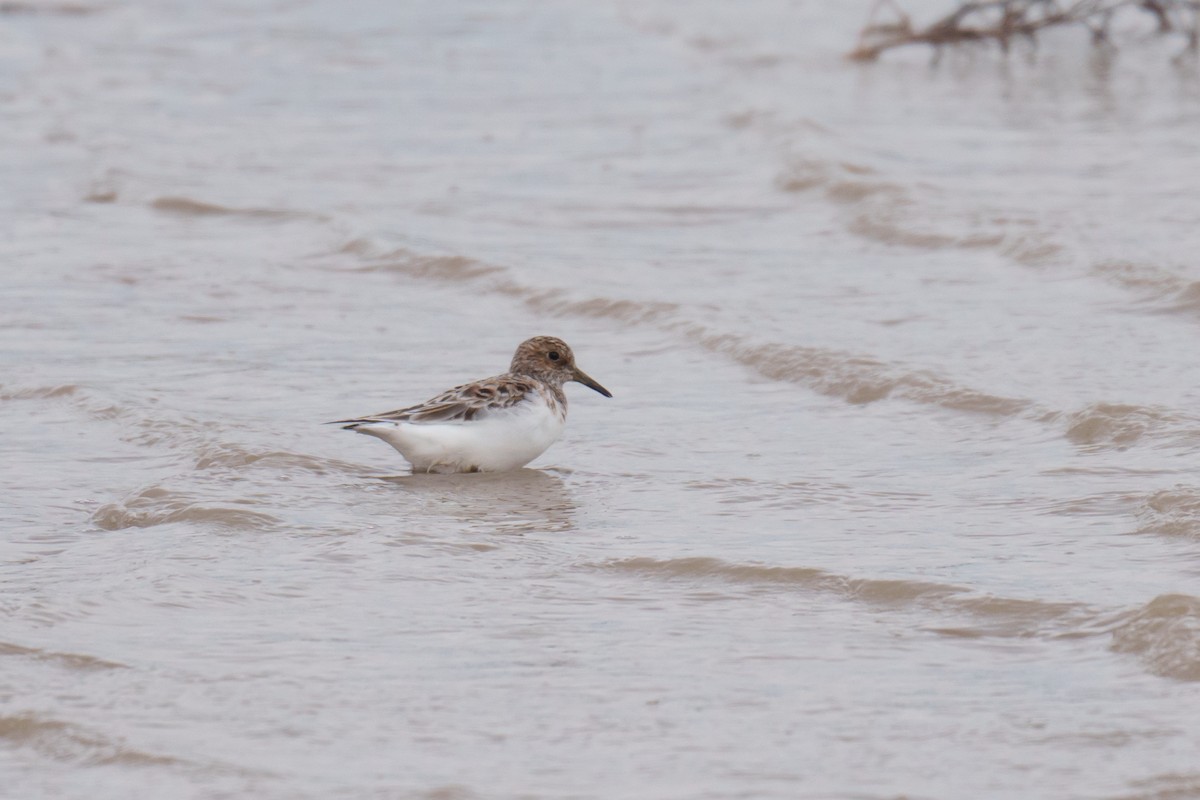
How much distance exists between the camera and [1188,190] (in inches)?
477

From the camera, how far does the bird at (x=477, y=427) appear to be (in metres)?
6.87

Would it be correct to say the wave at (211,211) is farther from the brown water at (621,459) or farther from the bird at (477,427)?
the bird at (477,427)

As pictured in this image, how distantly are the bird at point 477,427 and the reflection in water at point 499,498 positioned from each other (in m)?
0.06

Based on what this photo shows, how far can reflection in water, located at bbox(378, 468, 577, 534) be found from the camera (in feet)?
21.0

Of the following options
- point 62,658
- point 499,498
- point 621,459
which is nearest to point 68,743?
point 62,658

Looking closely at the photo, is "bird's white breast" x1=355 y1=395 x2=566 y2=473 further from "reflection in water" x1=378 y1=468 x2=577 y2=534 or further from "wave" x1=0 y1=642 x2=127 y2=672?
"wave" x1=0 y1=642 x2=127 y2=672

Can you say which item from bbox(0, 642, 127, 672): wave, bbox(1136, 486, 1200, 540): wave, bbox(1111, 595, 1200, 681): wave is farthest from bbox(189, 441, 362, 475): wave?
bbox(1111, 595, 1200, 681): wave

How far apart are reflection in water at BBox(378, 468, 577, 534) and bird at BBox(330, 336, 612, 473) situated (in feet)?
0.19

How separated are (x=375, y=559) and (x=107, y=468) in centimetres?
156

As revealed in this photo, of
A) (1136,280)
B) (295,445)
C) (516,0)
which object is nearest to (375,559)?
(295,445)

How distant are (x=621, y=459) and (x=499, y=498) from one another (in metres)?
0.67

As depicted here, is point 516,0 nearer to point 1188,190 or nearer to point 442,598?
point 1188,190

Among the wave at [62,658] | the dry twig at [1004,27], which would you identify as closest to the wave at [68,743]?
the wave at [62,658]

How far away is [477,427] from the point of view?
22.8ft
